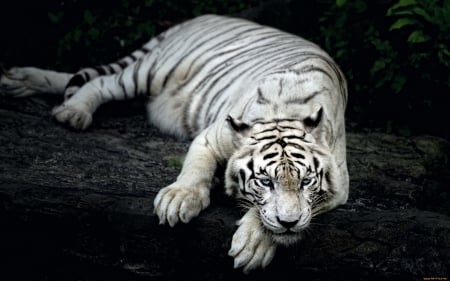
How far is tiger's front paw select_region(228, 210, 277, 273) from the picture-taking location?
2.29 m

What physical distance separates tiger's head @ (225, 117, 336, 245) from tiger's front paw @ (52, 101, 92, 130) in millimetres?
1306

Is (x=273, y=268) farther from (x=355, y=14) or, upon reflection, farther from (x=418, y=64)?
(x=355, y=14)

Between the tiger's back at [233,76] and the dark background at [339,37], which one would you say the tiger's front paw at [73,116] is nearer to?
the tiger's back at [233,76]

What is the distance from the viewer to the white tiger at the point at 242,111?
91.0 inches

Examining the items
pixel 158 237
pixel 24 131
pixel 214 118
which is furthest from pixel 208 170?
pixel 24 131

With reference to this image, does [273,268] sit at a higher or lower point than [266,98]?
lower

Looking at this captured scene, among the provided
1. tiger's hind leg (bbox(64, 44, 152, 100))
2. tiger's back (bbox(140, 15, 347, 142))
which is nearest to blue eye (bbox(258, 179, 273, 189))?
tiger's back (bbox(140, 15, 347, 142))

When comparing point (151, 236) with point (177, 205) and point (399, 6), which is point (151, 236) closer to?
point (177, 205)

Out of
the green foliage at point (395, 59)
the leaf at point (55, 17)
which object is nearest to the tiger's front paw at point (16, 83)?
the leaf at point (55, 17)

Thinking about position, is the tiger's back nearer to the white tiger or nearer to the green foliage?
the white tiger

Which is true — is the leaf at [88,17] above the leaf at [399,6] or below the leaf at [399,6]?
below

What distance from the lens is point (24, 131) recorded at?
3.48 m

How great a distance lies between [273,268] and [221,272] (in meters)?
0.18

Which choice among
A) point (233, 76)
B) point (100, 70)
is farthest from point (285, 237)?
point (100, 70)
